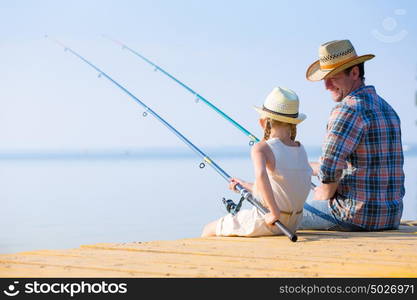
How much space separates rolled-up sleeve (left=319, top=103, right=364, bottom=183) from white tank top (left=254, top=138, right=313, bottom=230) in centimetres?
12

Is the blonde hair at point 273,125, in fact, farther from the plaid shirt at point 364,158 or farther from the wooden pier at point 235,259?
the wooden pier at point 235,259

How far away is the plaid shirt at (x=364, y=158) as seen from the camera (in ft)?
14.3

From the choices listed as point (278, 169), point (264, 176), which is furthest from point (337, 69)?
point (264, 176)

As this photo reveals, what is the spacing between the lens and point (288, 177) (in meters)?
4.32

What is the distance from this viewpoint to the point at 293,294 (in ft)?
9.51

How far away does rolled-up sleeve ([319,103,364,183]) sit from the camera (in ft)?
14.2

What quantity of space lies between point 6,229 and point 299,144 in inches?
237

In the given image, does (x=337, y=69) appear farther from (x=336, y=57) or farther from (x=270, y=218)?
(x=270, y=218)

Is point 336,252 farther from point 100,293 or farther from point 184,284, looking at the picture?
point 100,293

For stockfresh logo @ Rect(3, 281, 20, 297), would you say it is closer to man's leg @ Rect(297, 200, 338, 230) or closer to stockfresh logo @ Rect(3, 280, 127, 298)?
stockfresh logo @ Rect(3, 280, 127, 298)

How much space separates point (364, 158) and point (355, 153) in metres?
0.06

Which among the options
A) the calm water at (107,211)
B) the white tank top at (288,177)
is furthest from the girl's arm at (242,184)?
the calm water at (107,211)

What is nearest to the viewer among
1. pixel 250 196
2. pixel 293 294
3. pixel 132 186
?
pixel 293 294

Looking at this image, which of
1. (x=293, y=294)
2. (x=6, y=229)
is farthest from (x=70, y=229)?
(x=293, y=294)
